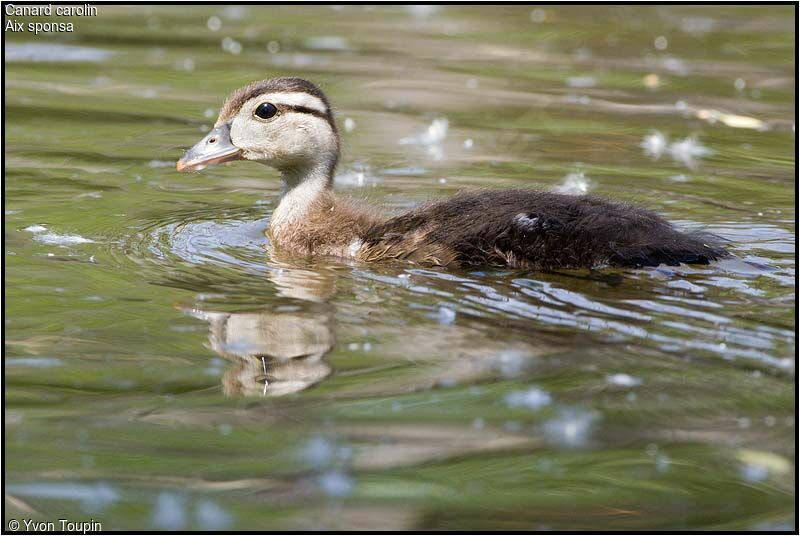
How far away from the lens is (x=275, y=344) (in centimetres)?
584

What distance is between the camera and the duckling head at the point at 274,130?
802cm

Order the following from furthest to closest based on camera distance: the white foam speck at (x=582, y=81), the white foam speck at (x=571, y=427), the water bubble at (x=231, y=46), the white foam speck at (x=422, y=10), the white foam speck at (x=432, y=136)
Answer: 1. the white foam speck at (x=422, y=10)
2. the water bubble at (x=231, y=46)
3. the white foam speck at (x=582, y=81)
4. the white foam speck at (x=432, y=136)
5. the white foam speck at (x=571, y=427)

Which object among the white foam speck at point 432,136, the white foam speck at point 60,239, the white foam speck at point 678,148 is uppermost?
the white foam speck at point 432,136

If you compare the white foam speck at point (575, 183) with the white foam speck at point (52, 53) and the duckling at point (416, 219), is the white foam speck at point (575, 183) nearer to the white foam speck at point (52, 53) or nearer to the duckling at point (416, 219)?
the duckling at point (416, 219)

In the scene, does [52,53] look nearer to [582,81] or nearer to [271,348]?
[582,81]

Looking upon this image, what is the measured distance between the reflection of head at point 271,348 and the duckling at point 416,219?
1.26m

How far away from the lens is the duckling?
7.02 m

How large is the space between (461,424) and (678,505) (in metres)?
0.97

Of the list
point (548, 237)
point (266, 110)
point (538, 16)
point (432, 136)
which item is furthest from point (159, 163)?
point (538, 16)

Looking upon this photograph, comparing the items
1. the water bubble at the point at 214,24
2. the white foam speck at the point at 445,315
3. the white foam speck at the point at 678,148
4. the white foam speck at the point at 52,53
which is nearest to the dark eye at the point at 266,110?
the white foam speck at the point at 445,315

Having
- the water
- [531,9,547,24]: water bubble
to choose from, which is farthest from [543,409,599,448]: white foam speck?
[531,9,547,24]: water bubble

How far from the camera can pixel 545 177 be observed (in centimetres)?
962

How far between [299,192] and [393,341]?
2.47 meters

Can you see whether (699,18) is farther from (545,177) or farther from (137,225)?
(137,225)
